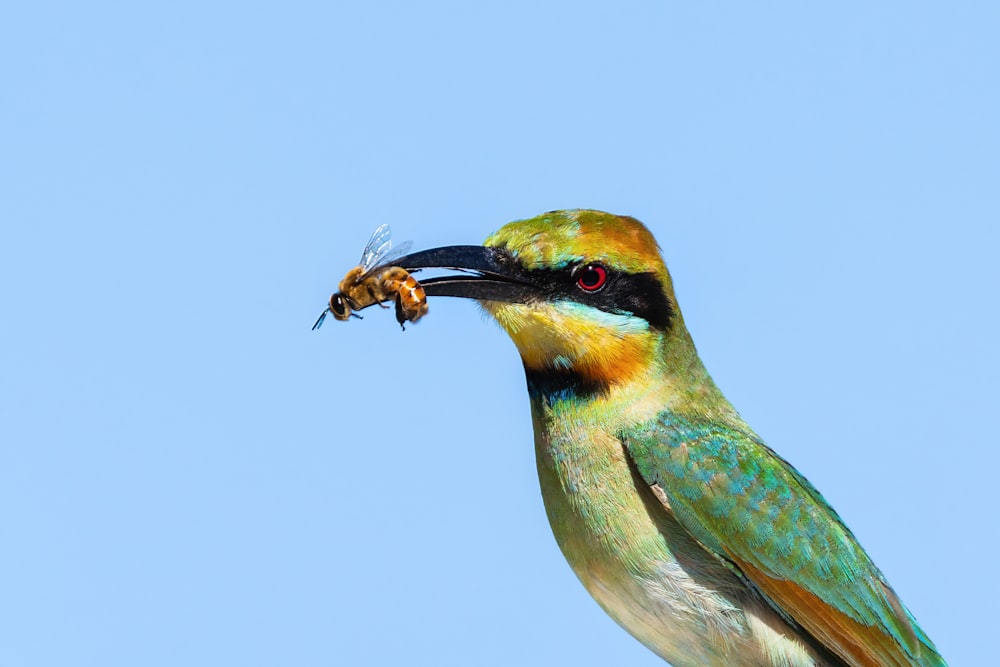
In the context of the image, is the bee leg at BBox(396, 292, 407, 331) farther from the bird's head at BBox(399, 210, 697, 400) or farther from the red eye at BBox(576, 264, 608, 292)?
the red eye at BBox(576, 264, 608, 292)

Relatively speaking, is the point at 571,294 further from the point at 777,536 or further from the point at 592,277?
the point at 777,536

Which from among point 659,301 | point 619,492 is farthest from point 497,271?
point 619,492

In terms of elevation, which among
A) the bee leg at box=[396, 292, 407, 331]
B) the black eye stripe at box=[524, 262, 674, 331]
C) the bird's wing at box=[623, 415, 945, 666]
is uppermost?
the bee leg at box=[396, 292, 407, 331]

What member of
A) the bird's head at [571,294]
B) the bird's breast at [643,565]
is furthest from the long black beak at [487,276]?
the bird's breast at [643,565]

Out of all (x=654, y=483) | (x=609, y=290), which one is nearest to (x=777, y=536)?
(x=654, y=483)

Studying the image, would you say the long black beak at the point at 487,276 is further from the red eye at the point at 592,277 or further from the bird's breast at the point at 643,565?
the bird's breast at the point at 643,565

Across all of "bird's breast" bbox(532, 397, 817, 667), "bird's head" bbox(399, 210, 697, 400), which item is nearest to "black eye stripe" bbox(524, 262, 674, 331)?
"bird's head" bbox(399, 210, 697, 400)

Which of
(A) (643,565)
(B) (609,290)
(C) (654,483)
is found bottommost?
(A) (643,565)

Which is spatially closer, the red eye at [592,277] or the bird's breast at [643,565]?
the bird's breast at [643,565]
